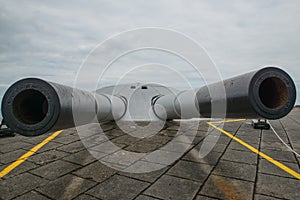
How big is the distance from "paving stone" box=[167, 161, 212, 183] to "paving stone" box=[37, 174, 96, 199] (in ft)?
5.12

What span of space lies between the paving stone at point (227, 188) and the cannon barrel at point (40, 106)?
2.28 meters

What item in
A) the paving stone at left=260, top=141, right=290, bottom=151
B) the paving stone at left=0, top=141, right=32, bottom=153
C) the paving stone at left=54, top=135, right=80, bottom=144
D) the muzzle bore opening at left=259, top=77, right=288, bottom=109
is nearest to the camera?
the muzzle bore opening at left=259, top=77, right=288, bottom=109

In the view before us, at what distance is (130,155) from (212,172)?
194cm

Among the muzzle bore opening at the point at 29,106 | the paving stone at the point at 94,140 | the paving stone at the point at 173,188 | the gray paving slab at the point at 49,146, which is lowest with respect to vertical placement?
the paving stone at the point at 94,140

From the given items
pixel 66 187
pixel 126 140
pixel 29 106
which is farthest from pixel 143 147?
pixel 29 106

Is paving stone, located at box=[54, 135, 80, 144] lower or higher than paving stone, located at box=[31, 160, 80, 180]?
lower

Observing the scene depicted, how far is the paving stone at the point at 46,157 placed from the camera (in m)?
4.44

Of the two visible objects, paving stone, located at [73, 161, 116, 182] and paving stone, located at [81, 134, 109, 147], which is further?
paving stone, located at [81, 134, 109, 147]

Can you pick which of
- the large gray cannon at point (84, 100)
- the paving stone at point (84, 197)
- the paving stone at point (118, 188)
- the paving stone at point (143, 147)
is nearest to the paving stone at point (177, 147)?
the paving stone at point (143, 147)

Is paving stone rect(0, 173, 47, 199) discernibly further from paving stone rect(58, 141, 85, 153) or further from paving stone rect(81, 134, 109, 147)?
paving stone rect(81, 134, 109, 147)

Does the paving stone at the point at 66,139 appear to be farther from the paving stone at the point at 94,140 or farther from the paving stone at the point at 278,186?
the paving stone at the point at 278,186

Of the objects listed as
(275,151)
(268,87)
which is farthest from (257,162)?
(268,87)

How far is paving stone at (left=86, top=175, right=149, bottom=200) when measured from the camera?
3.02 m

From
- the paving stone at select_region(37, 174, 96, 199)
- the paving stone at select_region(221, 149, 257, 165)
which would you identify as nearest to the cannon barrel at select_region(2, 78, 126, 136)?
the paving stone at select_region(37, 174, 96, 199)
